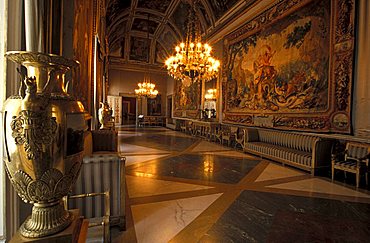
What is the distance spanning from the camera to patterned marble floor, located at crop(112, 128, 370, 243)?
2.54 m

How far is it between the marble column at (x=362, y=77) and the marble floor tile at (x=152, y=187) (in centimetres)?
402

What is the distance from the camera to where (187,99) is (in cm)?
1569

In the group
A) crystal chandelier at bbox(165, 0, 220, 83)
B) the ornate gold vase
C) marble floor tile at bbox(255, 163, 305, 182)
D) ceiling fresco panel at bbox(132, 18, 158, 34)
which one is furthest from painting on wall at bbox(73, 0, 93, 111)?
ceiling fresco panel at bbox(132, 18, 158, 34)

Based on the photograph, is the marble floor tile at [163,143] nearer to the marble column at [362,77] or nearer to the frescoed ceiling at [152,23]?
the marble column at [362,77]

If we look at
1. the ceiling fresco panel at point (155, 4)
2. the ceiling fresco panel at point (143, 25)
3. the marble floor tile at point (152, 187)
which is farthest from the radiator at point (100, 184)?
the ceiling fresco panel at point (143, 25)

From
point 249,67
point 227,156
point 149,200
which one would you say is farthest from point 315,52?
point 149,200

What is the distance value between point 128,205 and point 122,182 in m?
0.87

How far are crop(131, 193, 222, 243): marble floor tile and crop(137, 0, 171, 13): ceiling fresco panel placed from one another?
1387 cm

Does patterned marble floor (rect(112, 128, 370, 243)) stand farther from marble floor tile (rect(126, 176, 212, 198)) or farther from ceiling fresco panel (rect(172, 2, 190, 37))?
ceiling fresco panel (rect(172, 2, 190, 37))

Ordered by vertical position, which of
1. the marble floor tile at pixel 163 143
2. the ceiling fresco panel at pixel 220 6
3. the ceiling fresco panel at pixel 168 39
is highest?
the ceiling fresco panel at pixel 168 39

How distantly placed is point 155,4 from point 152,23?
9.08 feet

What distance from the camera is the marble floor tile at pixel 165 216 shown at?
2.51 metres

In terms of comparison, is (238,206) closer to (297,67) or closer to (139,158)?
(139,158)

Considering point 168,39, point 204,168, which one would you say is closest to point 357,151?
point 204,168
